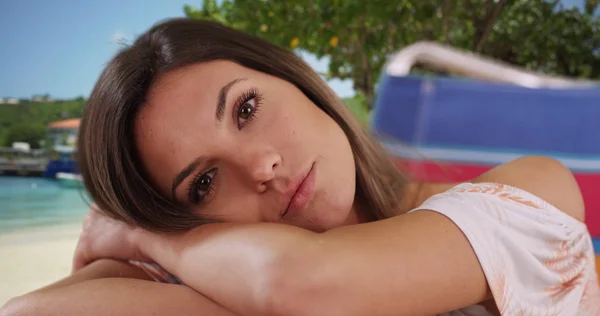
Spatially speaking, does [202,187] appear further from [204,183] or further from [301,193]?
[301,193]

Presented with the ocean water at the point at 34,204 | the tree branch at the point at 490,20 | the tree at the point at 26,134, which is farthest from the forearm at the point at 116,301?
the tree branch at the point at 490,20

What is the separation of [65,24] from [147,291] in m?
3.41

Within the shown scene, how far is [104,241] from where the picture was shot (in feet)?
2.74

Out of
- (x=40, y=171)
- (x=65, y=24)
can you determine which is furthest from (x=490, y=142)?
(x=65, y=24)

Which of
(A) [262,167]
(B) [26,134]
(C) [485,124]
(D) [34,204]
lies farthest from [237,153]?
(D) [34,204]

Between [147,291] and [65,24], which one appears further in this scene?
[65,24]

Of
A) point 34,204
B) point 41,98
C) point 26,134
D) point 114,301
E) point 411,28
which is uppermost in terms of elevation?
point 411,28

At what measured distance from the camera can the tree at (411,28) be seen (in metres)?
2.34

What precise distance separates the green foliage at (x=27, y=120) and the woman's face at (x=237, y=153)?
147 centimetres

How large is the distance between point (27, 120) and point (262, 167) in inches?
74.0

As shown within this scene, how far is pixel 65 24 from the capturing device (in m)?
3.46

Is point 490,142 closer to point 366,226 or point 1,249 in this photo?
point 366,226

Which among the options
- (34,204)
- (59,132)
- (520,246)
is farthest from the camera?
(34,204)

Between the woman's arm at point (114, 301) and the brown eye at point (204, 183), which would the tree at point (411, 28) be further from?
the woman's arm at point (114, 301)
